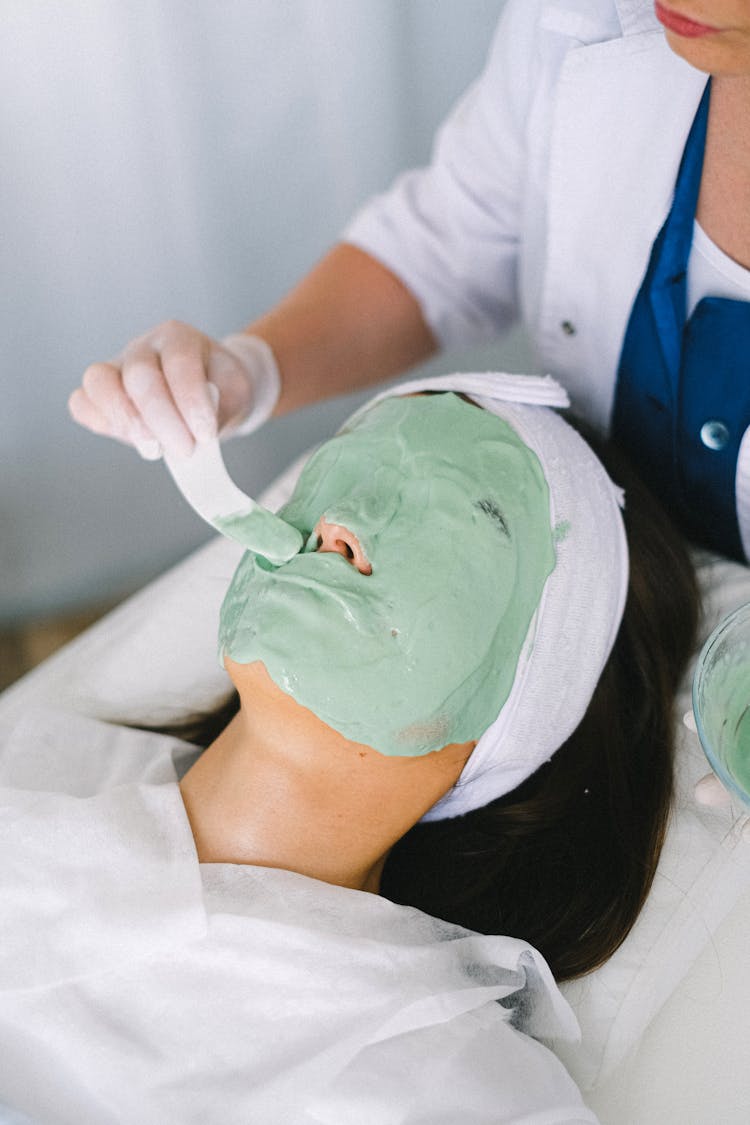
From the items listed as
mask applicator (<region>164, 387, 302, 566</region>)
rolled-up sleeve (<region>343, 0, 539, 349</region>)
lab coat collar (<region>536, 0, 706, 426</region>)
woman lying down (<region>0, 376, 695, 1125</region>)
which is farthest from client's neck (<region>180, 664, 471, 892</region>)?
rolled-up sleeve (<region>343, 0, 539, 349</region>)

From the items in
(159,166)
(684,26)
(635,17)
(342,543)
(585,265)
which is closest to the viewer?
(684,26)

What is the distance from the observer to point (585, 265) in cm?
117

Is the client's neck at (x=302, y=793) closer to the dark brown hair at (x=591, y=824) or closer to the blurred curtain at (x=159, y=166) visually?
the dark brown hair at (x=591, y=824)

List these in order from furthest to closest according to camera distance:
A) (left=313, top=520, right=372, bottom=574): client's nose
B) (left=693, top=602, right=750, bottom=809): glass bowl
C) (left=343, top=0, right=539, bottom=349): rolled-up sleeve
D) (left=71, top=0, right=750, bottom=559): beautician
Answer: (left=343, top=0, right=539, bottom=349): rolled-up sleeve, (left=71, top=0, right=750, bottom=559): beautician, (left=313, top=520, right=372, bottom=574): client's nose, (left=693, top=602, right=750, bottom=809): glass bowl

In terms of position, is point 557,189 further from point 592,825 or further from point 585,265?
point 592,825

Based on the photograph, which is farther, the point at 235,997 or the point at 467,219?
the point at 467,219

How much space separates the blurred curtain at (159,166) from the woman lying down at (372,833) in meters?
0.80

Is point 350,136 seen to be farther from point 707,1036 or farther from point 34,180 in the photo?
point 707,1036

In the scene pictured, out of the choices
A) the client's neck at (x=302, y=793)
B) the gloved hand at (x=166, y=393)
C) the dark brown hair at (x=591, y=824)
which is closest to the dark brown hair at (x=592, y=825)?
the dark brown hair at (x=591, y=824)

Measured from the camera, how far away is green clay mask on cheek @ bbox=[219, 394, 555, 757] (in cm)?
91

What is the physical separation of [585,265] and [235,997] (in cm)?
81

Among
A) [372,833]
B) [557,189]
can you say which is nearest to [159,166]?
[557,189]

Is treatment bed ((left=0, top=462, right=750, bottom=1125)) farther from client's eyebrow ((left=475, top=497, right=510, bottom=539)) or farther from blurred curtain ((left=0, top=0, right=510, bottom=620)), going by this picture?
blurred curtain ((left=0, top=0, right=510, bottom=620))

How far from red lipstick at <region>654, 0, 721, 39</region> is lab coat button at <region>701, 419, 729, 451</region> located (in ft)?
1.27
